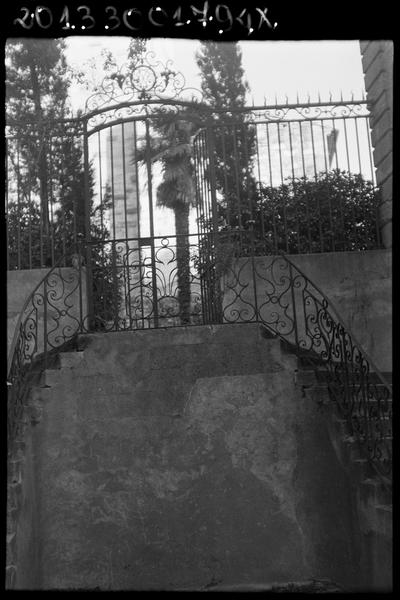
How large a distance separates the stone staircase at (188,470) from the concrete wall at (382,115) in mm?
2933

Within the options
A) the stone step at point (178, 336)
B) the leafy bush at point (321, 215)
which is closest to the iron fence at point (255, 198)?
the leafy bush at point (321, 215)

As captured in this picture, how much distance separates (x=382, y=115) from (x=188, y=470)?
16.7 ft

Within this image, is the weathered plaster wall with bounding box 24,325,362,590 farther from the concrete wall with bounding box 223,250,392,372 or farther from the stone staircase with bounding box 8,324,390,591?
the concrete wall with bounding box 223,250,392,372

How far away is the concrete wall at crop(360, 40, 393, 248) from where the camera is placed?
27.2 ft

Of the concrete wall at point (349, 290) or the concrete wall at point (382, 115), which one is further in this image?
the concrete wall at point (382, 115)

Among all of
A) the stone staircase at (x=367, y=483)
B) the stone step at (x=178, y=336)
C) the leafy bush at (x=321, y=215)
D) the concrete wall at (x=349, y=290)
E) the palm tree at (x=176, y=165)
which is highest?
the palm tree at (x=176, y=165)

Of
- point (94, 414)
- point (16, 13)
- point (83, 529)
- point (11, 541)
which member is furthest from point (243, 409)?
point (16, 13)

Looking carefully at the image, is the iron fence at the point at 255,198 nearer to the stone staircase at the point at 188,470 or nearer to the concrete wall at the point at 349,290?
the concrete wall at the point at 349,290

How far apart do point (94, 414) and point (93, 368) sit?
446 mm

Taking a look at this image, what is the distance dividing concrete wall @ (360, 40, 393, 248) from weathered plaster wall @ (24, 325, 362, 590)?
2.91m

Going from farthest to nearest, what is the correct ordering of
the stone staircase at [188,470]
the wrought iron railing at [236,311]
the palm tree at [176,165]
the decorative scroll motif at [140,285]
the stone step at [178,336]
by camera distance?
1. the palm tree at [176,165]
2. the decorative scroll motif at [140,285]
3. the stone step at [178,336]
4. the stone staircase at [188,470]
5. the wrought iron railing at [236,311]

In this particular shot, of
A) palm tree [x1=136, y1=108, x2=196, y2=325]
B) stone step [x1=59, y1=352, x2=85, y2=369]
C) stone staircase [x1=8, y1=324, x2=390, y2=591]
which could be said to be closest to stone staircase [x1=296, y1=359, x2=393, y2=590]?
stone staircase [x1=8, y1=324, x2=390, y2=591]

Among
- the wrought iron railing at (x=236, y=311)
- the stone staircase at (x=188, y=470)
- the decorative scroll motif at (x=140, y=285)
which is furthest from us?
the decorative scroll motif at (x=140, y=285)

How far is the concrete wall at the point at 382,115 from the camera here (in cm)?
828
